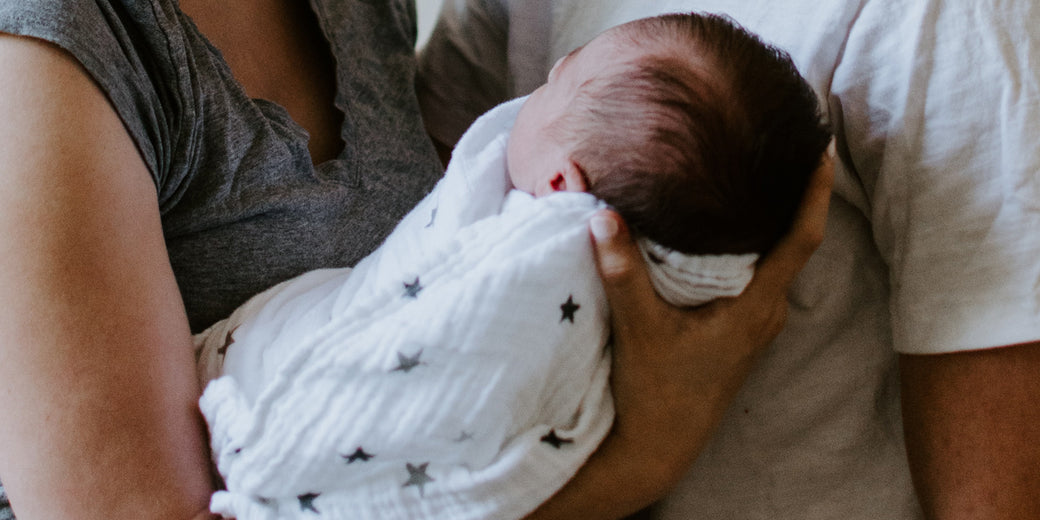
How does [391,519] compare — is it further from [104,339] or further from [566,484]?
[104,339]

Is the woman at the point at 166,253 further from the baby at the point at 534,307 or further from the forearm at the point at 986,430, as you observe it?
the forearm at the point at 986,430

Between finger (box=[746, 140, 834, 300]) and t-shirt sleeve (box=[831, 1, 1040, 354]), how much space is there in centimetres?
8

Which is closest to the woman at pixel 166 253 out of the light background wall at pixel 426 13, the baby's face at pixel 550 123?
the baby's face at pixel 550 123

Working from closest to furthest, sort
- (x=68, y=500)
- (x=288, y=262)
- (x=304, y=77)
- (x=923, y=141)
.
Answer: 1. (x=68, y=500)
2. (x=923, y=141)
3. (x=288, y=262)
4. (x=304, y=77)

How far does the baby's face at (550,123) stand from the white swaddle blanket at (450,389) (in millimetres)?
38

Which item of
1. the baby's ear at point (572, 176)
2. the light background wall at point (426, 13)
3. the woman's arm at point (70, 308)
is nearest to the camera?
the woman's arm at point (70, 308)

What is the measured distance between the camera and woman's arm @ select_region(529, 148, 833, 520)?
66 centimetres

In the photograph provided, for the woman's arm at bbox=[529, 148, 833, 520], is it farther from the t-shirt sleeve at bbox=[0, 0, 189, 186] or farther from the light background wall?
the light background wall

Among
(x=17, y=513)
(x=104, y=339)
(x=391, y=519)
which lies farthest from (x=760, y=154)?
(x=17, y=513)

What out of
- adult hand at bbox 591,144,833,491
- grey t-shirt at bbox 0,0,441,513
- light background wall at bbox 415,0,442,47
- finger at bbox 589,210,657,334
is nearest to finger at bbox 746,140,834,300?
adult hand at bbox 591,144,833,491

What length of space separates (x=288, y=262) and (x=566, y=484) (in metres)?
0.42

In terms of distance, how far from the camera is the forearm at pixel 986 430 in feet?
2.16

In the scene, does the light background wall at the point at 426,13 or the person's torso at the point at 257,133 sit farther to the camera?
the light background wall at the point at 426,13

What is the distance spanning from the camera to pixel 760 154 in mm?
619
